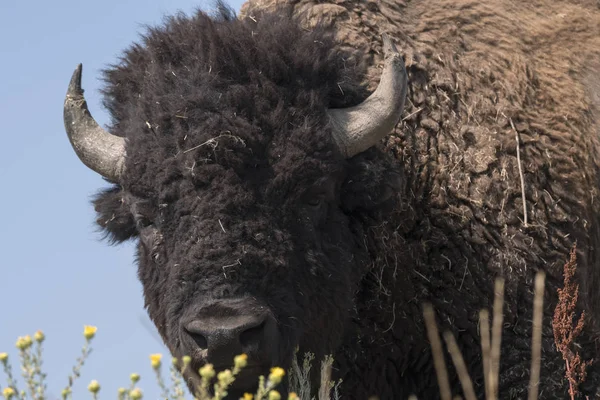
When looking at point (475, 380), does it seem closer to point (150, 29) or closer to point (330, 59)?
point (330, 59)

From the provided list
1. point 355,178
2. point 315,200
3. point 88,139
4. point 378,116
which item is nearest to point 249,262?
point 315,200

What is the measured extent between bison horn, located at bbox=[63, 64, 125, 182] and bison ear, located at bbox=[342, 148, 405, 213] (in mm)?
1311

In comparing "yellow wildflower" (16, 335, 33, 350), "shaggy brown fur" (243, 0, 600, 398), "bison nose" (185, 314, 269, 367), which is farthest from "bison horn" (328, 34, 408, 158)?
"yellow wildflower" (16, 335, 33, 350)

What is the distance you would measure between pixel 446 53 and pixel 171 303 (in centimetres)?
266

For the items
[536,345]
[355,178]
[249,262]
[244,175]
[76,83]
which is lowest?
[536,345]

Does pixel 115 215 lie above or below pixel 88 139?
below

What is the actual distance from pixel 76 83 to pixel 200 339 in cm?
209

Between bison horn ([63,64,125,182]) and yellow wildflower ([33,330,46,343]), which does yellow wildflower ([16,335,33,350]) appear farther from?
bison horn ([63,64,125,182])

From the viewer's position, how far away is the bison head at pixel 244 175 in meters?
5.32

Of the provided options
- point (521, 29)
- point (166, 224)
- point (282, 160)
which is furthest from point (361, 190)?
point (521, 29)

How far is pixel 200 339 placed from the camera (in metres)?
5.04

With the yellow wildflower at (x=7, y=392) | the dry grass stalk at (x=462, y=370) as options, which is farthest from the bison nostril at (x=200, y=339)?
the yellow wildflower at (x=7, y=392)

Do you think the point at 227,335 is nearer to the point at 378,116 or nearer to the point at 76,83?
the point at 378,116

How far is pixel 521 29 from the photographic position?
24.7 feet
